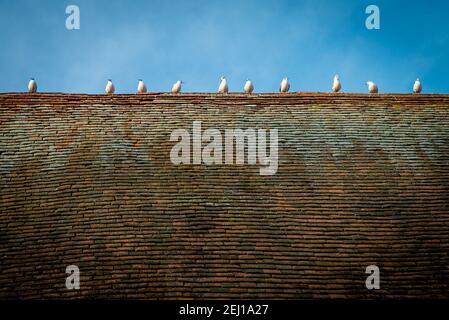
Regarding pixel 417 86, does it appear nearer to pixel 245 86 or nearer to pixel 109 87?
pixel 245 86

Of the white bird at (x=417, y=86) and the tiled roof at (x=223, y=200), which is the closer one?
the tiled roof at (x=223, y=200)

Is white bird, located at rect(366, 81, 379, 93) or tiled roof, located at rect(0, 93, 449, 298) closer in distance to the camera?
tiled roof, located at rect(0, 93, 449, 298)

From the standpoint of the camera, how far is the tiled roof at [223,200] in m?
8.42

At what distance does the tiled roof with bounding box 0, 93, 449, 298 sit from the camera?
8.42 meters

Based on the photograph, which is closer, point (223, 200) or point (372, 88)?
point (223, 200)

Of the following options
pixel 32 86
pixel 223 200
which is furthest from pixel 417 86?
pixel 32 86

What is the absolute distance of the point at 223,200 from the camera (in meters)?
10.2

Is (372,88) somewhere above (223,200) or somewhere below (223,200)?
above

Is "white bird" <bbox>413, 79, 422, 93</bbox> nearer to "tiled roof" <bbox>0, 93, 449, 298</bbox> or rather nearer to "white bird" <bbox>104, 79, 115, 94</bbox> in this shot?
"tiled roof" <bbox>0, 93, 449, 298</bbox>

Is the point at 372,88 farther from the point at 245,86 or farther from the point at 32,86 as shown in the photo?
the point at 32,86

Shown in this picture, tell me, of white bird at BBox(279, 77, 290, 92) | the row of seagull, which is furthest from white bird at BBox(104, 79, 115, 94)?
white bird at BBox(279, 77, 290, 92)

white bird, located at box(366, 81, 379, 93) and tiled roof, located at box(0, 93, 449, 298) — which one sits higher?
white bird, located at box(366, 81, 379, 93)

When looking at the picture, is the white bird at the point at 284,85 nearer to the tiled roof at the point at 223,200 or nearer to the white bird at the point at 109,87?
the tiled roof at the point at 223,200

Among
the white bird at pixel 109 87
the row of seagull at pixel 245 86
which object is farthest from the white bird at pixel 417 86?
the white bird at pixel 109 87
